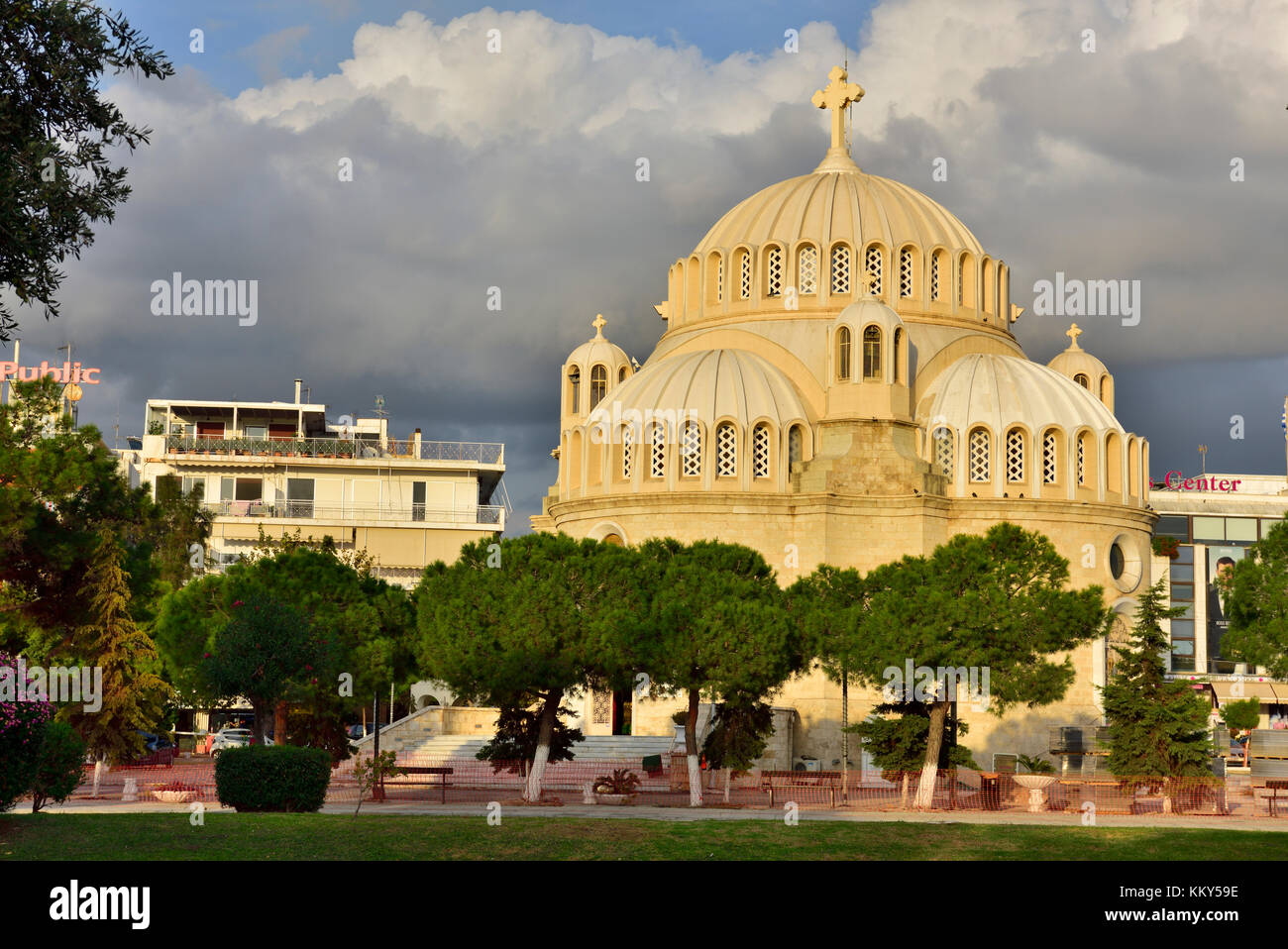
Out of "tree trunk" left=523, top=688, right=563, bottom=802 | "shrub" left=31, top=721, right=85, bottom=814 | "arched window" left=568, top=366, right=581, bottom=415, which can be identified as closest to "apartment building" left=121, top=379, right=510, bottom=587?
"arched window" left=568, top=366, right=581, bottom=415

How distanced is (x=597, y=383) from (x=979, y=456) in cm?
1461

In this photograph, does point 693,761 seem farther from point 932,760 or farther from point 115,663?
point 115,663

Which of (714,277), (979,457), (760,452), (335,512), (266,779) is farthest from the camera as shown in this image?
(335,512)

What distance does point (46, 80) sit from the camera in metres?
17.1

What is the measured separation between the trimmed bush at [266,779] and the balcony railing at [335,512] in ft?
161

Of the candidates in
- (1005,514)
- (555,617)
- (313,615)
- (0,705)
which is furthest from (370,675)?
(1005,514)

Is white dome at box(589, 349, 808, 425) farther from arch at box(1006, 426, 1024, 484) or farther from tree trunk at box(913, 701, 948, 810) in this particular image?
tree trunk at box(913, 701, 948, 810)

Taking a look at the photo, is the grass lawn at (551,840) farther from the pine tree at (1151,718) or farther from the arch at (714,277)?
the arch at (714,277)

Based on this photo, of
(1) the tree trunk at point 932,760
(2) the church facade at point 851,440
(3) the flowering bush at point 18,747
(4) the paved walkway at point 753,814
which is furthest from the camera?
(2) the church facade at point 851,440

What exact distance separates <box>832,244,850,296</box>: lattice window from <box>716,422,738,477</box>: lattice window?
289 inches

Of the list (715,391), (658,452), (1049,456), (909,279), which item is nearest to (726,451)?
(715,391)

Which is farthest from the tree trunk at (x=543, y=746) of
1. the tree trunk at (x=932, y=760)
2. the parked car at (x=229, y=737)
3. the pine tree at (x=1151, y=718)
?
Result: the parked car at (x=229, y=737)

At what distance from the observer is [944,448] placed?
50.5 m

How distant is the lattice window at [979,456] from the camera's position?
4988cm
